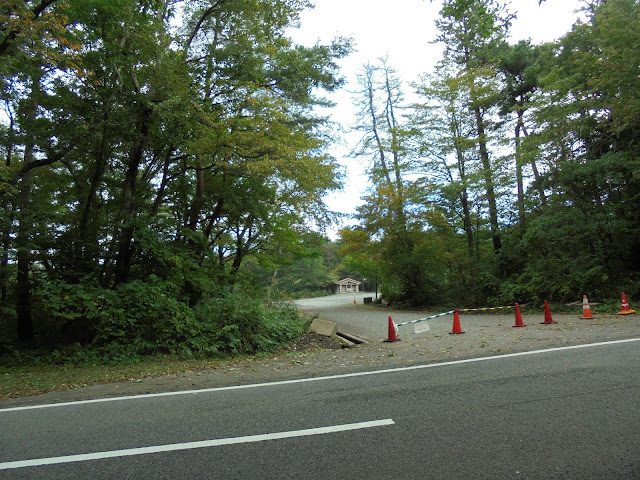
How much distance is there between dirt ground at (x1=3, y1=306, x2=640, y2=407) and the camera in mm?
6523

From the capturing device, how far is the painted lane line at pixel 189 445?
11.3ft

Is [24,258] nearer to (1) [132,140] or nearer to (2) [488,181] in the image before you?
(1) [132,140]

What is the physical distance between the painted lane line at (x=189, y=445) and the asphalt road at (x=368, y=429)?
21 mm

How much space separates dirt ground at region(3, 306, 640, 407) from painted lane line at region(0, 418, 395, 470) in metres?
2.66

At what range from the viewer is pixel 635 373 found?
5.14 meters

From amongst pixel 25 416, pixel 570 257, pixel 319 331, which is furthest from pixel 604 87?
pixel 25 416

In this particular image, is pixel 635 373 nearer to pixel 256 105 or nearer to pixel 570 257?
pixel 256 105

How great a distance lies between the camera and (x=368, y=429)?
381cm

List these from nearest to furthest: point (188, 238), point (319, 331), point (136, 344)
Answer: point (136, 344) → point (319, 331) → point (188, 238)

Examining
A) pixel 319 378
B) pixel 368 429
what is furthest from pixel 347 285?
pixel 368 429

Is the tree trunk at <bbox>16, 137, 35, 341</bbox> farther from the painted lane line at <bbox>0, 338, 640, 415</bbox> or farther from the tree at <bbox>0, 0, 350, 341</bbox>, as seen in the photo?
the painted lane line at <bbox>0, 338, 640, 415</bbox>

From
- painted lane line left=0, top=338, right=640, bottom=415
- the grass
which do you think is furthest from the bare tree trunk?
painted lane line left=0, top=338, right=640, bottom=415

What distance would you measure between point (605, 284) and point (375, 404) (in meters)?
14.4

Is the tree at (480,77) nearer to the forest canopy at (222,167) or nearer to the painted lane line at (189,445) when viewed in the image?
the forest canopy at (222,167)
